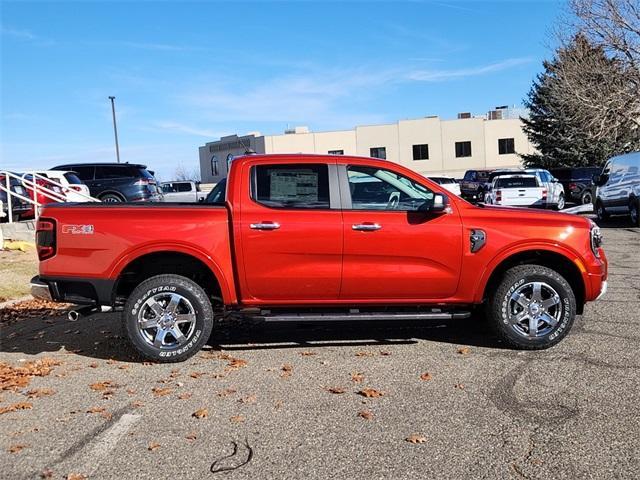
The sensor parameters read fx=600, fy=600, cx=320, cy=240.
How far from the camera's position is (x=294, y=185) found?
5676 millimetres

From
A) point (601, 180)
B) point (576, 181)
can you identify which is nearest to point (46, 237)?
point (601, 180)

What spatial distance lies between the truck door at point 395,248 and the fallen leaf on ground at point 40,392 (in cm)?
262

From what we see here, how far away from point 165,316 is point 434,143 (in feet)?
163

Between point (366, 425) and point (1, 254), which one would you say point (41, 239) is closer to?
point (366, 425)

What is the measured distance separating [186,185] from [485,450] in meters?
31.2

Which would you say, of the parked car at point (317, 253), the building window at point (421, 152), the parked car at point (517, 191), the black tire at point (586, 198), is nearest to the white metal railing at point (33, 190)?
the parked car at point (317, 253)

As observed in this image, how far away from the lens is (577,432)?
386 cm

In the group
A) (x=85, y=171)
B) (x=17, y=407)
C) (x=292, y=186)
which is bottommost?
(x=17, y=407)

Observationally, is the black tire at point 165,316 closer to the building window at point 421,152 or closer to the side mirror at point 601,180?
the side mirror at point 601,180

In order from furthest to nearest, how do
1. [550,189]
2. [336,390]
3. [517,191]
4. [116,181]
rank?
1. [550,189]
2. [517,191]
3. [116,181]
4. [336,390]

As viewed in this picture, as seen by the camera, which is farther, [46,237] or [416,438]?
[46,237]

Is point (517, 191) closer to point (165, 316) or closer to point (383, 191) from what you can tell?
point (383, 191)

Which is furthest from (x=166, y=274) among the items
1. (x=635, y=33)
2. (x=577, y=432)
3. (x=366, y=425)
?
(x=635, y=33)

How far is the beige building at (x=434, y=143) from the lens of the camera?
52.5 m
